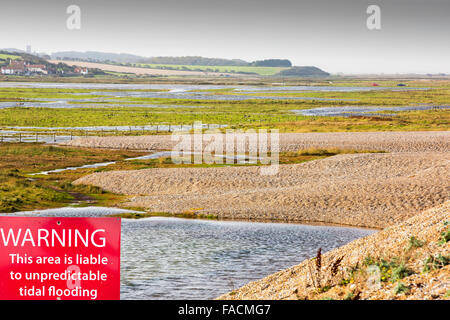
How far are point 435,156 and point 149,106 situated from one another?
4500 inches

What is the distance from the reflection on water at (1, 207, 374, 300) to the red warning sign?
11.4m

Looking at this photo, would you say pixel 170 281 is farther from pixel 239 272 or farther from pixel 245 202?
pixel 245 202

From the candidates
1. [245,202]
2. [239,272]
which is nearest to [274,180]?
[245,202]

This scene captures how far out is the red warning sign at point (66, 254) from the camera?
1291 cm

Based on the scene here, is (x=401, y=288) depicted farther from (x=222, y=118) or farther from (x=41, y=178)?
(x=222, y=118)

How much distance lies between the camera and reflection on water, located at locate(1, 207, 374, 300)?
26047 mm

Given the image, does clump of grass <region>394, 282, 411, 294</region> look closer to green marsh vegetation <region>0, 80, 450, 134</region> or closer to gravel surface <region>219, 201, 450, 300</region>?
gravel surface <region>219, 201, 450, 300</region>

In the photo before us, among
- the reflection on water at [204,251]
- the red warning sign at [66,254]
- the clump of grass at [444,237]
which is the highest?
the red warning sign at [66,254]

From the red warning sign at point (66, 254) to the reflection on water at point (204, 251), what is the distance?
447 inches

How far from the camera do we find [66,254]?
1299 centimetres

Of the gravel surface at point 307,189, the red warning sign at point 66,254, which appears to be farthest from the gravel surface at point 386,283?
the gravel surface at point 307,189

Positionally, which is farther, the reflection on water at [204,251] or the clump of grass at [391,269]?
the reflection on water at [204,251]

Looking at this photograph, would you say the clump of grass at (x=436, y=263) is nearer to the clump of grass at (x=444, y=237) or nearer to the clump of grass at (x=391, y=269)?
the clump of grass at (x=391, y=269)

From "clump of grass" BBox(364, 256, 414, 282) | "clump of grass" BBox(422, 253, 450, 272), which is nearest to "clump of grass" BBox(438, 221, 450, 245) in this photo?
"clump of grass" BBox(364, 256, 414, 282)
